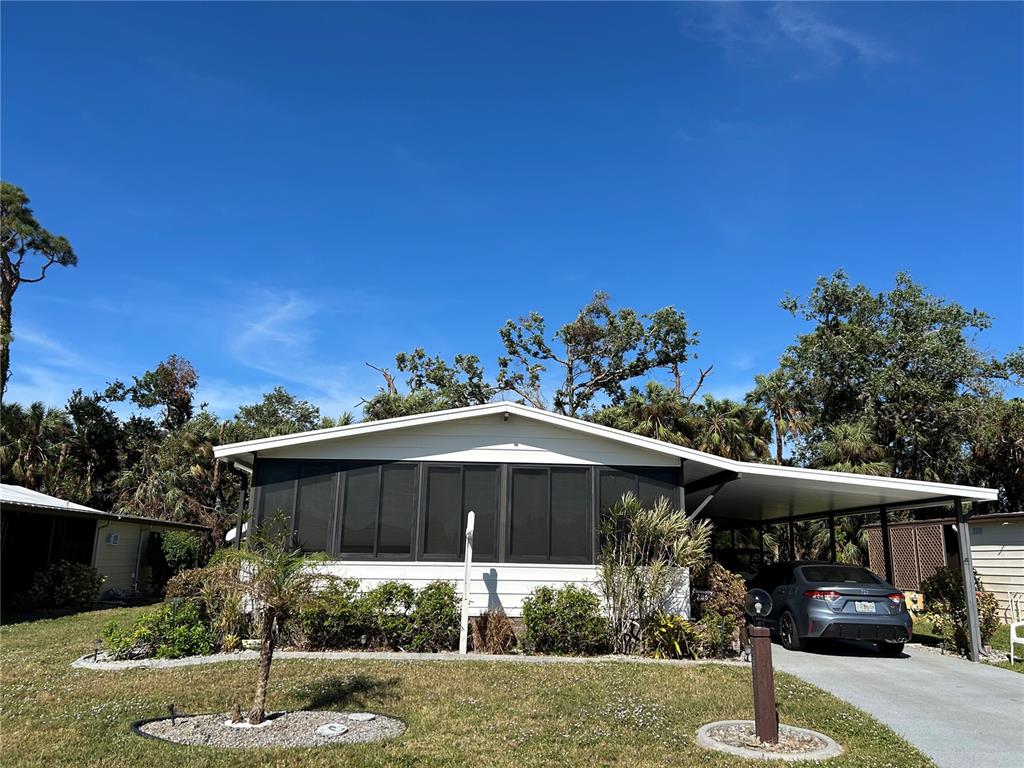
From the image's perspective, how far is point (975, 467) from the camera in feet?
82.5

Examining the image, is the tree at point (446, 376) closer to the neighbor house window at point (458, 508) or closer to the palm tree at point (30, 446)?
the palm tree at point (30, 446)

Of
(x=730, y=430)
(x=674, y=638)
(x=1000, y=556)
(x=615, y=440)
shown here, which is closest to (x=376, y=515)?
(x=615, y=440)

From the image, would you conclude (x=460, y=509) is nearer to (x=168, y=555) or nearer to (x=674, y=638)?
(x=674, y=638)

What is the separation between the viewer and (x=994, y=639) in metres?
12.2

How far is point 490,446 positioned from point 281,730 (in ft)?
19.1

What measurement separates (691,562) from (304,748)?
20.7ft

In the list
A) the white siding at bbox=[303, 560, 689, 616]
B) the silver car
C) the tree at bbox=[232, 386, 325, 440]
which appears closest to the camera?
the silver car

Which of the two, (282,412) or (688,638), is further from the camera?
(282,412)

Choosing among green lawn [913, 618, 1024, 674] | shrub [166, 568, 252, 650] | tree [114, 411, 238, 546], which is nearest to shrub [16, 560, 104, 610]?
shrub [166, 568, 252, 650]

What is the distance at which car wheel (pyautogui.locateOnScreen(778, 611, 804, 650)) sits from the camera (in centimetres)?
1037

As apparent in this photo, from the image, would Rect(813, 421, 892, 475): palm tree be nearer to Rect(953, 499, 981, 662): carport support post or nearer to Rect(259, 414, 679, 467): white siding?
Rect(953, 499, 981, 662): carport support post

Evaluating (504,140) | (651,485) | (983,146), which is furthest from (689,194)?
(651,485)

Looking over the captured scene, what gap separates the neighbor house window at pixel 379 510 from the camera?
10.3 m

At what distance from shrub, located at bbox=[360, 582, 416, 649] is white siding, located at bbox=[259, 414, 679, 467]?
6.94 feet
